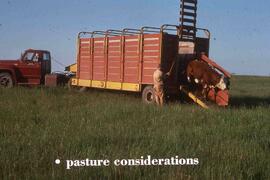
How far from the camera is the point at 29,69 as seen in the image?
2320cm

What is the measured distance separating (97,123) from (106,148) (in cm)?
322

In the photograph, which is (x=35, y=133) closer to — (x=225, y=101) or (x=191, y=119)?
(x=191, y=119)

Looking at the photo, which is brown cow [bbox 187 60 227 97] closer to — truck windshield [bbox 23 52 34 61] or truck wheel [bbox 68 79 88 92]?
truck wheel [bbox 68 79 88 92]

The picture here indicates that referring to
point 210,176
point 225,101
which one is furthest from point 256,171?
point 225,101

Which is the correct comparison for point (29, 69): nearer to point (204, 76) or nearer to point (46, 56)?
point (46, 56)

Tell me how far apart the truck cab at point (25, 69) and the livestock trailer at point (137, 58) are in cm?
343

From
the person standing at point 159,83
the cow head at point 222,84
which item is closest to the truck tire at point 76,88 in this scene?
the person standing at point 159,83

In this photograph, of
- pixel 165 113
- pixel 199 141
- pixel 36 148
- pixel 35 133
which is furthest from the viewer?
pixel 165 113

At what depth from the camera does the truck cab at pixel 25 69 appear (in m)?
23.1

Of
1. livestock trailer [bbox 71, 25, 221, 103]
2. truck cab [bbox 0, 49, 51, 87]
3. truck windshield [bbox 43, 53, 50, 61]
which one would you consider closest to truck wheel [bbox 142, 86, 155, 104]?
livestock trailer [bbox 71, 25, 221, 103]

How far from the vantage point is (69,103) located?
16188 mm

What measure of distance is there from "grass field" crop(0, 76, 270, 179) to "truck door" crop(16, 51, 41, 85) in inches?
345

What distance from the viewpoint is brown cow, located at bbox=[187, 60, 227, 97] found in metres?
16.3

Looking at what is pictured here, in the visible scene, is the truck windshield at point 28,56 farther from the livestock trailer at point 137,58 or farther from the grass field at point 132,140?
the grass field at point 132,140
